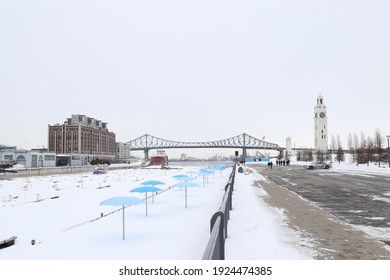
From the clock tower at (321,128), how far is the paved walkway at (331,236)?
486 ft

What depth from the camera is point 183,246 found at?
9.09 metres

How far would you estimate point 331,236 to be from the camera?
9.18 meters

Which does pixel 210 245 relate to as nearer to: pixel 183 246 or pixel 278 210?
pixel 183 246

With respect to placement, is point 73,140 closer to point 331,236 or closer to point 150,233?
point 150,233

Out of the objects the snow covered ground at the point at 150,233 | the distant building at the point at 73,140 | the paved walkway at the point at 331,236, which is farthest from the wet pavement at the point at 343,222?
the distant building at the point at 73,140

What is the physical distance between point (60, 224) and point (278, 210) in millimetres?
9305

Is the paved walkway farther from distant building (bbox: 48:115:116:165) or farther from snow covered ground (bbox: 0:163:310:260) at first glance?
distant building (bbox: 48:115:116:165)

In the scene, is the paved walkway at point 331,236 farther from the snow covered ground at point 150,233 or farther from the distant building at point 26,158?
the distant building at point 26,158

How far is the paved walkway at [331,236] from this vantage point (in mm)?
7430

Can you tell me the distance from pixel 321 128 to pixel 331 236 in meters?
156

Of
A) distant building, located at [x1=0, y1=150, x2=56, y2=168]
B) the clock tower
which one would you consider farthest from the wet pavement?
the clock tower

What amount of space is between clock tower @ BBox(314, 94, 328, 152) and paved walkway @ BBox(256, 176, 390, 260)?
148257 mm

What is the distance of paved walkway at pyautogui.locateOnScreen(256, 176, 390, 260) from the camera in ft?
24.4

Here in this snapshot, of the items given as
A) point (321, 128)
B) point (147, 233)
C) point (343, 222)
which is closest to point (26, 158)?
point (147, 233)
